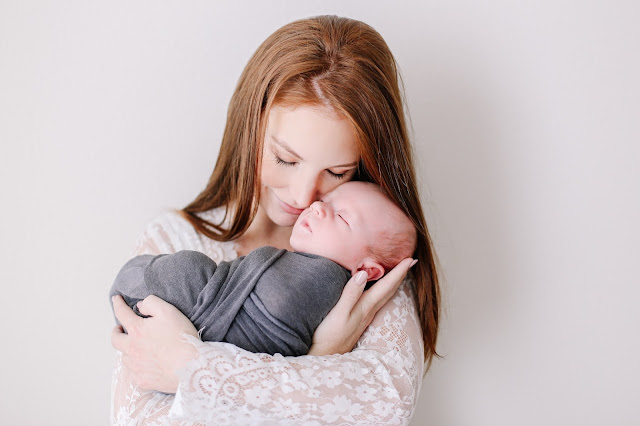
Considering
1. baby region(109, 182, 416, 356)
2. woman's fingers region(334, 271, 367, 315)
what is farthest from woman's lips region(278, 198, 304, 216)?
woman's fingers region(334, 271, 367, 315)

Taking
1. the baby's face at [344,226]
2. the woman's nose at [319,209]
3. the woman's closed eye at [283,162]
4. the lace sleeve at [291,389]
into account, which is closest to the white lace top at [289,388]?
the lace sleeve at [291,389]

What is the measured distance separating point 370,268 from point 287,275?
305 mm

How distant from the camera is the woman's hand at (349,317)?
181 centimetres

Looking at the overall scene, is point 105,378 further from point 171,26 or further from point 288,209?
point 171,26

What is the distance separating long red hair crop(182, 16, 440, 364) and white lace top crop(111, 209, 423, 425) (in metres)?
0.38

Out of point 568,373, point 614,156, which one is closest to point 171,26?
point 614,156

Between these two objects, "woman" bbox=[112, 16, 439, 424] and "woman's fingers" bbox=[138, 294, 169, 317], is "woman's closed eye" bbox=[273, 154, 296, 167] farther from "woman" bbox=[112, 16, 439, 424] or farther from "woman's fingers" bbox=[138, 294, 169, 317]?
"woman's fingers" bbox=[138, 294, 169, 317]

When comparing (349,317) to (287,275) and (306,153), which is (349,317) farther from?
(306,153)

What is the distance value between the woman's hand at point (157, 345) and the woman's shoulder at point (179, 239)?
1.20 ft

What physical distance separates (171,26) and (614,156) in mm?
1799

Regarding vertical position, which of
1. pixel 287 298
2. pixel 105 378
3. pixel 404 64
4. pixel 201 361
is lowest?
pixel 105 378

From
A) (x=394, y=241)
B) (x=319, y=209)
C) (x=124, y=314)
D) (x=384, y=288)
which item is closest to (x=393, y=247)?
(x=394, y=241)

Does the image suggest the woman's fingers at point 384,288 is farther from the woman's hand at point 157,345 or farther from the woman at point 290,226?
the woman's hand at point 157,345

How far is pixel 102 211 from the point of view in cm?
251
